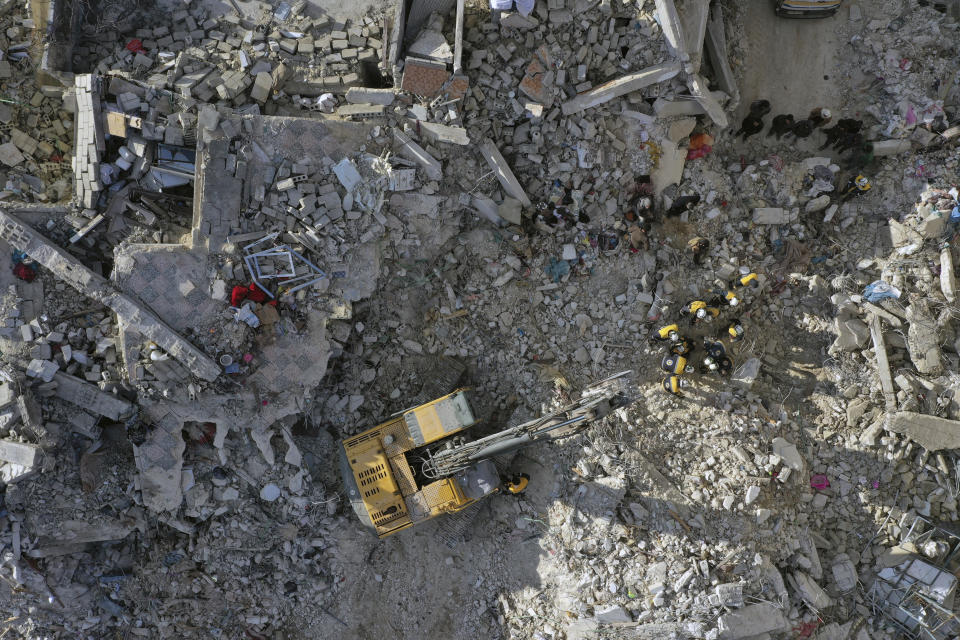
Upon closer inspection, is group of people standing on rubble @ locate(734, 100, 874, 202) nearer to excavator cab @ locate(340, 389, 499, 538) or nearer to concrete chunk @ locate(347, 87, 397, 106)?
concrete chunk @ locate(347, 87, 397, 106)

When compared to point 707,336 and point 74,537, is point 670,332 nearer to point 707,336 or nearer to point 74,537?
point 707,336

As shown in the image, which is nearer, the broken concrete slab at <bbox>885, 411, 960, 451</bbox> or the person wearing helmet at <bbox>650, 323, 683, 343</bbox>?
the broken concrete slab at <bbox>885, 411, 960, 451</bbox>

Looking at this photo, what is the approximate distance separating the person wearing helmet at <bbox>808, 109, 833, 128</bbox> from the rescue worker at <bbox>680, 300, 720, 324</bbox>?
13.4ft

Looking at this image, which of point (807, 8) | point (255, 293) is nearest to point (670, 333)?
point (807, 8)

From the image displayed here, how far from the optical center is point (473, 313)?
12.6 meters

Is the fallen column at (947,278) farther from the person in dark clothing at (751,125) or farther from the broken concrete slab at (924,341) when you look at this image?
the person in dark clothing at (751,125)

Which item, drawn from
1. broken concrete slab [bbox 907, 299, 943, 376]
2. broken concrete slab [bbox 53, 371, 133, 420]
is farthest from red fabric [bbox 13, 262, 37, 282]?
broken concrete slab [bbox 907, 299, 943, 376]

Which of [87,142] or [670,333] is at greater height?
[87,142]

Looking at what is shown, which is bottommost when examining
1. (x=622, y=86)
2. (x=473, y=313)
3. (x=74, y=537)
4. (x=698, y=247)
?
(x=74, y=537)

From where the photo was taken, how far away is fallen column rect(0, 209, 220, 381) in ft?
37.1

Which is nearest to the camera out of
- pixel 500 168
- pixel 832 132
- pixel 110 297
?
pixel 110 297

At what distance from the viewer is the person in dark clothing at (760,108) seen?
12.3m

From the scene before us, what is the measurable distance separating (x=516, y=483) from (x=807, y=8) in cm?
1044

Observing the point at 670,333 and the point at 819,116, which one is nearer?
the point at 670,333
